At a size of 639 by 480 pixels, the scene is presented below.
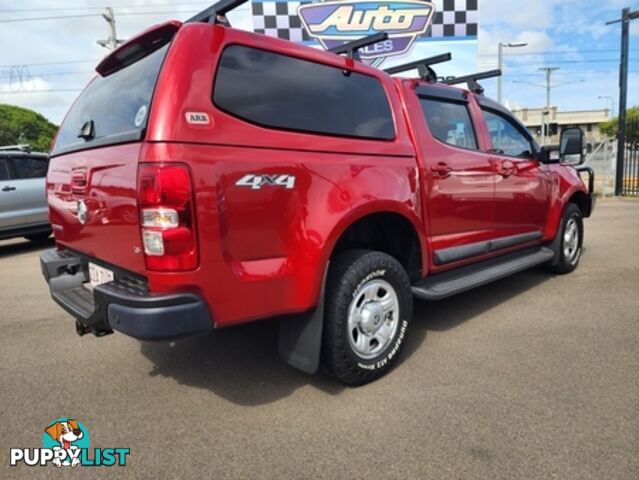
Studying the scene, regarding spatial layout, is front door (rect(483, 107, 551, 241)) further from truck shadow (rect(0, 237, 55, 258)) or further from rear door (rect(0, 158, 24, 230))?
truck shadow (rect(0, 237, 55, 258))

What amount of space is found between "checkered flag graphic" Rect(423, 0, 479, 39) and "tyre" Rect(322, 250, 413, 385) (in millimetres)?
11243

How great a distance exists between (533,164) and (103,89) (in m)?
3.67

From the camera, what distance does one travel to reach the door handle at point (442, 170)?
3.13m

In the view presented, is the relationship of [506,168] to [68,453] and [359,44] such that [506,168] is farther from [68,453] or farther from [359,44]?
[68,453]

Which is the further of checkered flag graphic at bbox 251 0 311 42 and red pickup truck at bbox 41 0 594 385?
checkered flag graphic at bbox 251 0 311 42

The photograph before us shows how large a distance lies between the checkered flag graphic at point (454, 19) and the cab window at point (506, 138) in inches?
354

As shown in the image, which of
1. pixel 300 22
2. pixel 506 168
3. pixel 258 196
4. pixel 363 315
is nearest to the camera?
pixel 258 196

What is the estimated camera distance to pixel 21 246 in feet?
27.8

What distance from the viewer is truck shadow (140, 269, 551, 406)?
269cm

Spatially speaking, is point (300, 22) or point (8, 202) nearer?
point (8, 202)

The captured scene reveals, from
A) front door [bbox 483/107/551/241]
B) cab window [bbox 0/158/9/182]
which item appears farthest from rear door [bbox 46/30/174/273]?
cab window [bbox 0/158/9/182]

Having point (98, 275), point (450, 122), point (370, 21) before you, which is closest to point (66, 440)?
point (98, 275)

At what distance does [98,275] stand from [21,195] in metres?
6.02

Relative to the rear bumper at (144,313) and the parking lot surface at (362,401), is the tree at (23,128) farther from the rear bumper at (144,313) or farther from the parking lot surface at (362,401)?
the rear bumper at (144,313)
